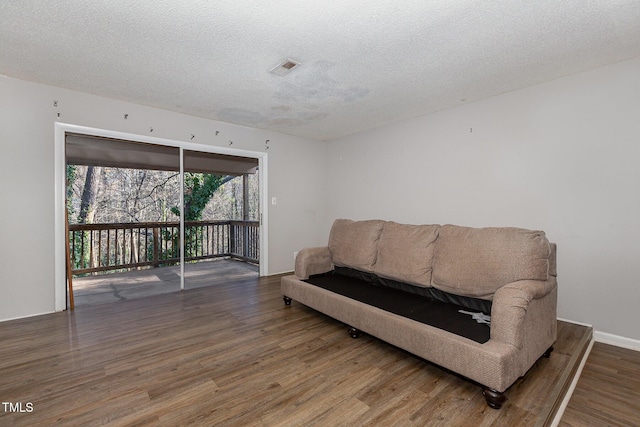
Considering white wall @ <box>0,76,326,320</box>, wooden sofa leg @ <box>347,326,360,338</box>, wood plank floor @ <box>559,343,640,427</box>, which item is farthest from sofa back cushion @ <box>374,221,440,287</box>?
white wall @ <box>0,76,326,320</box>

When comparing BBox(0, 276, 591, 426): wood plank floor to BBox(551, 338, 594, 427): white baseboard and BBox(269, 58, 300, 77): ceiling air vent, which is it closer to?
BBox(551, 338, 594, 427): white baseboard

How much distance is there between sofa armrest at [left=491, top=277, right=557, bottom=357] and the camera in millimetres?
1722

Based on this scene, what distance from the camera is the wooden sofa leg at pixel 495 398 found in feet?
5.43

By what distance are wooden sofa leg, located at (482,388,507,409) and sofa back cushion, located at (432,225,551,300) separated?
777mm

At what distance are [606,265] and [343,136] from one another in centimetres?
396

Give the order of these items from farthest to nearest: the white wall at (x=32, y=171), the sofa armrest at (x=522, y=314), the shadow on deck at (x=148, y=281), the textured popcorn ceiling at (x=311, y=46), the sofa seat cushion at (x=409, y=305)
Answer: the shadow on deck at (x=148, y=281) < the white wall at (x=32, y=171) < the sofa seat cushion at (x=409, y=305) < the textured popcorn ceiling at (x=311, y=46) < the sofa armrest at (x=522, y=314)

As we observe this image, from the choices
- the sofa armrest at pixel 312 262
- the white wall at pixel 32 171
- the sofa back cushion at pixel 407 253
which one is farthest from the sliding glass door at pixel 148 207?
the sofa back cushion at pixel 407 253

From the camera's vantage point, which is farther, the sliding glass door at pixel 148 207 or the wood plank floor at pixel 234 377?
the sliding glass door at pixel 148 207

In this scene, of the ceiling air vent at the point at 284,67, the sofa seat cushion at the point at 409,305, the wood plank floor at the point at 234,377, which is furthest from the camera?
the ceiling air vent at the point at 284,67

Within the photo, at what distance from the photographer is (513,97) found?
3.19 m

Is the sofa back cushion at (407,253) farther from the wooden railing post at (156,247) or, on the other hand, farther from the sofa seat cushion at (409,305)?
the wooden railing post at (156,247)

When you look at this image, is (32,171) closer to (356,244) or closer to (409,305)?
(356,244)

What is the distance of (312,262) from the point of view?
3.45 m

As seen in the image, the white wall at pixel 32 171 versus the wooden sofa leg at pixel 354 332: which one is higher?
the white wall at pixel 32 171
